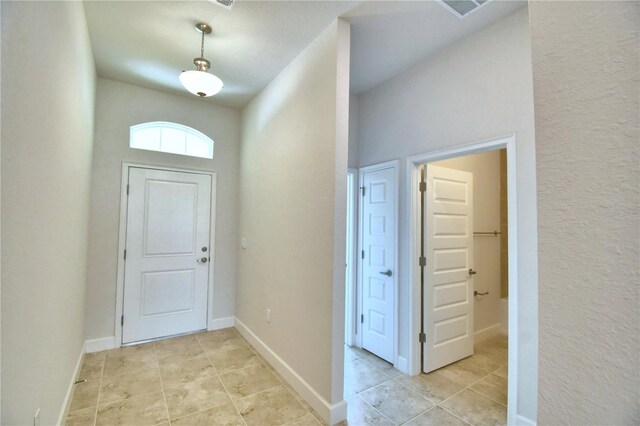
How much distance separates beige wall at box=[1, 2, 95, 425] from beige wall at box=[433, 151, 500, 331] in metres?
3.77

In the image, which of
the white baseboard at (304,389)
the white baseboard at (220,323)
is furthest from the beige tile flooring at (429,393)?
the white baseboard at (220,323)

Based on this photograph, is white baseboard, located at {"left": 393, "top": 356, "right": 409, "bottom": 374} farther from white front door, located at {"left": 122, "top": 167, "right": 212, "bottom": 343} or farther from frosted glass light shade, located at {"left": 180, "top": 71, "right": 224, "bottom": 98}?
frosted glass light shade, located at {"left": 180, "top": 71, "right": 224, "bottom": 98}

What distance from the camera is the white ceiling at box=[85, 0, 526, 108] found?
2.06 metres

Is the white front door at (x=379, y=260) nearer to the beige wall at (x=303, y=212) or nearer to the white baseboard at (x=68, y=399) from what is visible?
the beige wall at (x=303, y=212)

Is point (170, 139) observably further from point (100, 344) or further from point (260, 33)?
point (100, 344)

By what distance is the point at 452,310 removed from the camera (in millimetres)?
2941

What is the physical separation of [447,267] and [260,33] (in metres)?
2.78

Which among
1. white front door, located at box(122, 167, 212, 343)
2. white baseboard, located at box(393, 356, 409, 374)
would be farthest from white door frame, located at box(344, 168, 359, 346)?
white front door, located at box(122, 167, 212, 343)

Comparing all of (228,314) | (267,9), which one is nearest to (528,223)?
(267,9)

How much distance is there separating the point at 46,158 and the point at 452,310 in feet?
11.1

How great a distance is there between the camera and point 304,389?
2.29 m

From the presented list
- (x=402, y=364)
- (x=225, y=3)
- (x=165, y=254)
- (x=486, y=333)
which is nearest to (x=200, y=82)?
(x=225, y=3)

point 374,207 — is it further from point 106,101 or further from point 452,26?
point 106,101

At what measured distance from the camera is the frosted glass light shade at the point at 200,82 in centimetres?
226
